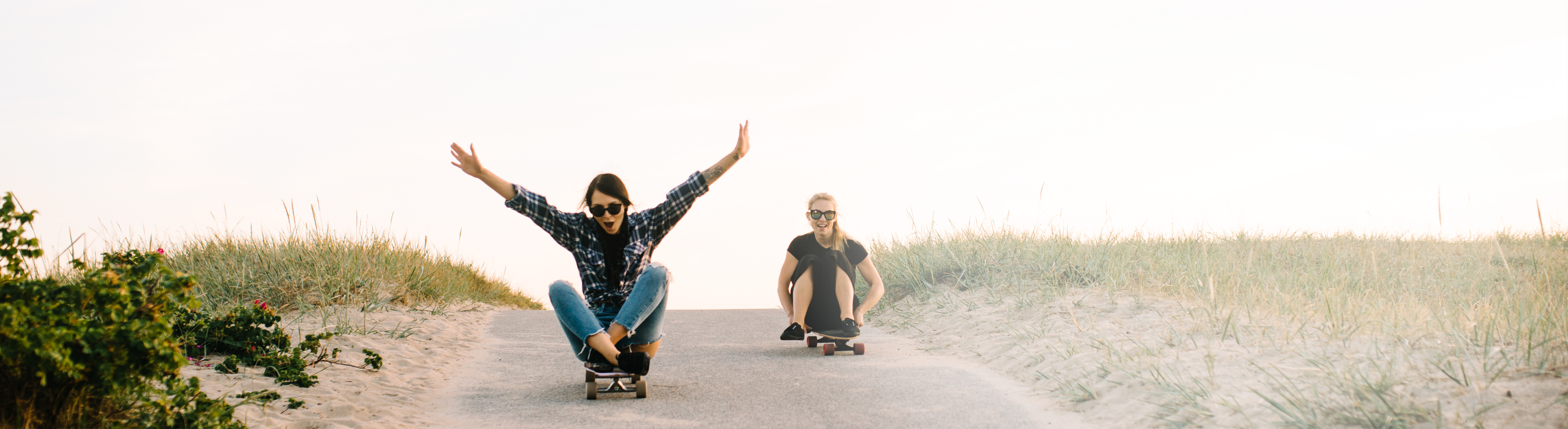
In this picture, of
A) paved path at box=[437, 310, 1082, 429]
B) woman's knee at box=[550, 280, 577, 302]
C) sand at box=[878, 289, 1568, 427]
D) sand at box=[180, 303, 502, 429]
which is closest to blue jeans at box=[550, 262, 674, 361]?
woman's knee at box=[550, 280, 577, 302]

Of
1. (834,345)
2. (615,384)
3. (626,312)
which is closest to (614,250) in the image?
(626,312)

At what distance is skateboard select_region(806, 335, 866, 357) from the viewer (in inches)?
255

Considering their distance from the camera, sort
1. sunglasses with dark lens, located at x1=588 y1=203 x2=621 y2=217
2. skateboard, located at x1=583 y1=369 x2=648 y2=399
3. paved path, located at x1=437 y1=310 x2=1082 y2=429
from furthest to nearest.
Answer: skateboard, located at x1=583 y1=369 x2=648 y2=399
sunglasses with dark lens, located at x1=588 y1=203 x2=621 y2=217
paved path, located at x1=437 y1=310 x2=1082 y2=429

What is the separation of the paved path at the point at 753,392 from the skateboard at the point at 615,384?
0.04 metres

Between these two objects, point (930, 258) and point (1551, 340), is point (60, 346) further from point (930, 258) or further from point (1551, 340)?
point (930, 258)

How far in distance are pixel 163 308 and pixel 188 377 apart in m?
1.71

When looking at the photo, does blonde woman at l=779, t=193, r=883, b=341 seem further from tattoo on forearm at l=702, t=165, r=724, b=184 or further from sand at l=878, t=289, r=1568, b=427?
tattoo on forearm at l=702, t=165, r=724, b=184

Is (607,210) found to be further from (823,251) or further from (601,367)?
(823,251)

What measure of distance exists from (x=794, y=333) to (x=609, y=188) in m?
2.35

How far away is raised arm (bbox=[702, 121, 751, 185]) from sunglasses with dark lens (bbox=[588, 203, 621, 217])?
538 mm

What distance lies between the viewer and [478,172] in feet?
15.9

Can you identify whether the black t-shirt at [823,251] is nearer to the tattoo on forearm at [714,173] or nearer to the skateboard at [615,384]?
the tattoo on forearm at [714,173]

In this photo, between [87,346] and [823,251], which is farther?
[823,251]

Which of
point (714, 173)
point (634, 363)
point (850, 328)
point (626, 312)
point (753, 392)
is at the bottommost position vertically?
point (753, 392)
